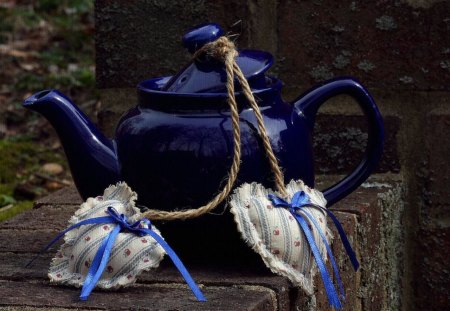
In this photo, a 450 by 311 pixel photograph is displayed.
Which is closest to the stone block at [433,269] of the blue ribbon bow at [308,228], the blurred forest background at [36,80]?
the blue ribbon bow at [308,228]

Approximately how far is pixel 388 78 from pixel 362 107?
1.24 feet

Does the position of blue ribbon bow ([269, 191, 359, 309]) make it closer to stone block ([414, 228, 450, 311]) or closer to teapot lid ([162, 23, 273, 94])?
teapot lid ([162, 23, 273, 94])

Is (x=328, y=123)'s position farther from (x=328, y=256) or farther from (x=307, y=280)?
(x=307, y=280)

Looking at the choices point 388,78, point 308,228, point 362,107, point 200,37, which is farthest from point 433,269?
point 200,37

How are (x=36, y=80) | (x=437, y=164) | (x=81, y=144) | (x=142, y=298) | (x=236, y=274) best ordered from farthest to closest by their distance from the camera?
(x=36, y=80) → (x=437, y=164) → (x=81, y=144) → (x=236, y=274) → (x=142, y=298)

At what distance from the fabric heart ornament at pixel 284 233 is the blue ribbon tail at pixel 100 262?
166 millimetres

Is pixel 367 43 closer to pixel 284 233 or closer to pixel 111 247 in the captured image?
pixel 284 233

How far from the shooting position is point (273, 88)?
4.72 ft

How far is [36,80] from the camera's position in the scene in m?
3.74

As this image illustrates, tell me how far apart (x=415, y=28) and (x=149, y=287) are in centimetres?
87

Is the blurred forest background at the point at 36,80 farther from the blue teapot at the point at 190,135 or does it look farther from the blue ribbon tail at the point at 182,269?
the blue ribbon tail at the point at 182,269

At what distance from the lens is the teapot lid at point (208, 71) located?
140 centimetres

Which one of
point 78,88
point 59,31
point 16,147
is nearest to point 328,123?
point 16,147

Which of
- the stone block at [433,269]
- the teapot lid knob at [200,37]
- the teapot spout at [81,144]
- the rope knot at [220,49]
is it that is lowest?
the stone block at [433,269]
